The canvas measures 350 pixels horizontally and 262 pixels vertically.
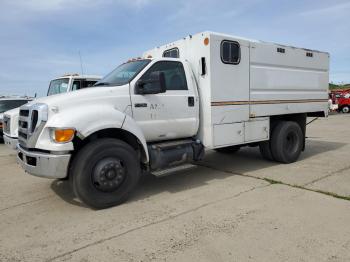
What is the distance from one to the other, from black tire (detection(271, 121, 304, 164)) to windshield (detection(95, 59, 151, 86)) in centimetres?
357

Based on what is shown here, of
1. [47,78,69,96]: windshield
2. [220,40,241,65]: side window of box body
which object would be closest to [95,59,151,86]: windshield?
[220,40,241,65]: side window of box body

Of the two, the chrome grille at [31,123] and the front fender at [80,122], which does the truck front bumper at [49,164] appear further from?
the chrome grille at [31,123]

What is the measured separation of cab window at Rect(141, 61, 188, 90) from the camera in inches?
216

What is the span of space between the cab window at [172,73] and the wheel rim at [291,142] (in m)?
3.22

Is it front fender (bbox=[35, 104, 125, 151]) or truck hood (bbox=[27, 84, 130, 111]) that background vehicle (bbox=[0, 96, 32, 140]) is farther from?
front fender (bbox=[35, 104, 125, 151])

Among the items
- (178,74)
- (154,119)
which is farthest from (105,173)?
(178,74)

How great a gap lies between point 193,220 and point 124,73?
2748 mm

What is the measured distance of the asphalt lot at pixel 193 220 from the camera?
330 centimetres

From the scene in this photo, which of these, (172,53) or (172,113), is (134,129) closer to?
(172,113)

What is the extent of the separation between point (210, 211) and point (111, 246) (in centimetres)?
149

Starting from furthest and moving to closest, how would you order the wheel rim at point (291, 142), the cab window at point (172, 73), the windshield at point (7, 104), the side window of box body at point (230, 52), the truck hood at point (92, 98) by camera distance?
1. the windshield at point (7, 104)
2. the wheel rim at point (291, 142)
3. the side window of box body at point (230, 52)
4. the cab window at point (172, 73)
5. the truck hood at point (92, 98)

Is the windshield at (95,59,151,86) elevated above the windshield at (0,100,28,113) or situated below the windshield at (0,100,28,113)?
above

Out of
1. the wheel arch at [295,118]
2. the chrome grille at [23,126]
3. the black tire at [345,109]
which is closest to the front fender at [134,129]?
the chrome grille at [23,126]

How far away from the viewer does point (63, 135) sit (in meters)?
4.16
